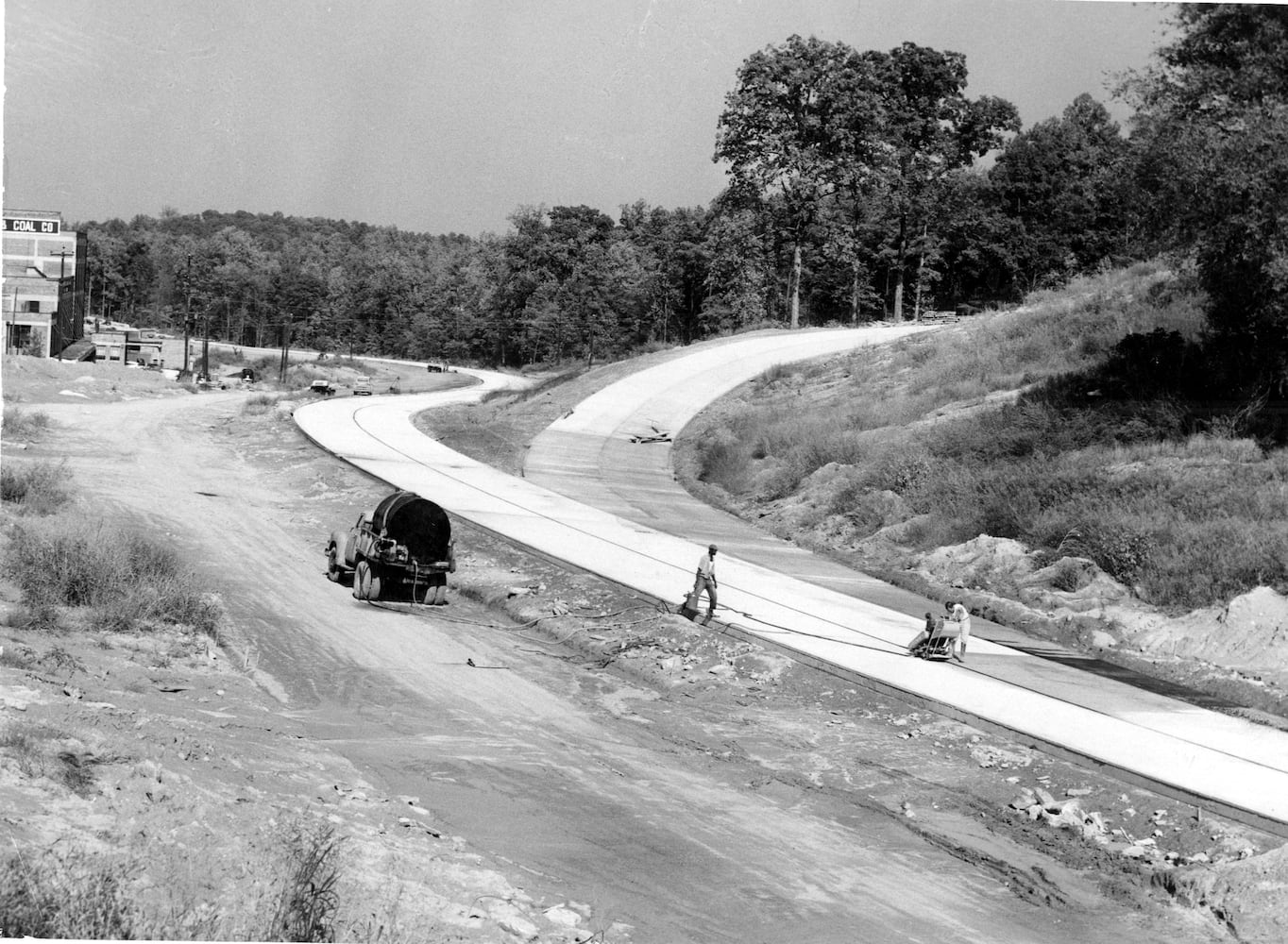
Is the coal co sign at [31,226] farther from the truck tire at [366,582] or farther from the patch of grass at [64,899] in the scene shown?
the patch of grass at [64,899]

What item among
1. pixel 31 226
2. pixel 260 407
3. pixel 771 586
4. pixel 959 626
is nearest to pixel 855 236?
pixel 260 407

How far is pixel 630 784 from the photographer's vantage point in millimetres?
15820

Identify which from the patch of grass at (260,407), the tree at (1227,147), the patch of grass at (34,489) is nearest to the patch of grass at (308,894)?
the patch of grass at (34,489)

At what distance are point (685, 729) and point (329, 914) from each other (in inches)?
330

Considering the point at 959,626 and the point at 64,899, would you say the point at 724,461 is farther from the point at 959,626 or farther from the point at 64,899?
the point at 64,899

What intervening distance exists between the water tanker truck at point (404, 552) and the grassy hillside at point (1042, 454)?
1139 centimetres

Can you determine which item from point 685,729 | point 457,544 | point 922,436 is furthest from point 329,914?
point 922,436

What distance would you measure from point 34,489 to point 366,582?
10365 mm

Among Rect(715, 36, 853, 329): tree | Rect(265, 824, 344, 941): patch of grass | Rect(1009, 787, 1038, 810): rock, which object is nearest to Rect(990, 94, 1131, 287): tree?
Rect(715, 36, 853, 329): tree

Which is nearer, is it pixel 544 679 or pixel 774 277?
pixel 544 679

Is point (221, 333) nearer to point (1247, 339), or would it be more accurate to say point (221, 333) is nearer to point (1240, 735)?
point (1247, 339)

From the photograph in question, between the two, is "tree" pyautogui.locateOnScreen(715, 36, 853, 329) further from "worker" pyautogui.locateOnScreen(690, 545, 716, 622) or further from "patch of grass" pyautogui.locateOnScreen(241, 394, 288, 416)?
"worker" pyautogui.locateOnScreen(690, 545, 716, 622)

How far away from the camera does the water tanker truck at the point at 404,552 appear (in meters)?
23.5

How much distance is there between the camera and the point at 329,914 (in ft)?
35.5
